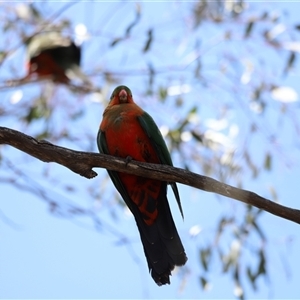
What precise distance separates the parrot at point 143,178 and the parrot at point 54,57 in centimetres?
192

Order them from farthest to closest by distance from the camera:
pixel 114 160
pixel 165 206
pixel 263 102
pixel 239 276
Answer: pixel 263 102 → pixel 239 276 → pixel 165 206 → pixel 114 160

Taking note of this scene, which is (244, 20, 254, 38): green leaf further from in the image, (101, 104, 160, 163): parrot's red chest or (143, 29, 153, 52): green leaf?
(101, 104, 160, 163): parrot's red chest

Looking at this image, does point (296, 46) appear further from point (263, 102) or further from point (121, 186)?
point (121, 186)

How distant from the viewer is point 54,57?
6.89 m

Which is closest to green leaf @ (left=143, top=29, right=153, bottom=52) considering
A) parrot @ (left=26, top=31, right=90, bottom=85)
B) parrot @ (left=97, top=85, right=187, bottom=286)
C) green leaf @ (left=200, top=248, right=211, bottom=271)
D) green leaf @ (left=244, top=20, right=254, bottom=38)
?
parrot @ (left=26, top=31, right=90, bottom=85)

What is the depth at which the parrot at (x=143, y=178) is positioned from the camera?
14.9 feet

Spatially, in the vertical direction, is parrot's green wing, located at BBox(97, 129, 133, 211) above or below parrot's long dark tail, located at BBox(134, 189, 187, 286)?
above

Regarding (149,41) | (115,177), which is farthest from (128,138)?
(149,41)

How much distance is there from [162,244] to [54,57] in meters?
3.13

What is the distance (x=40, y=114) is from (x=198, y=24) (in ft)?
6.73

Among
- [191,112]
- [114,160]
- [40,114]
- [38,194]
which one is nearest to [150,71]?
[191,112]

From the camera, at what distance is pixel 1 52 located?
270 inches

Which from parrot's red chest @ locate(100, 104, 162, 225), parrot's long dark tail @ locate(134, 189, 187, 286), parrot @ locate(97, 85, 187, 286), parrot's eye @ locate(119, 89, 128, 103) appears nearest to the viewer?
parrot's long dark tail @ locate(134, 189, 187, 286)

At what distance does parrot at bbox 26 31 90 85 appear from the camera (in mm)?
6703
